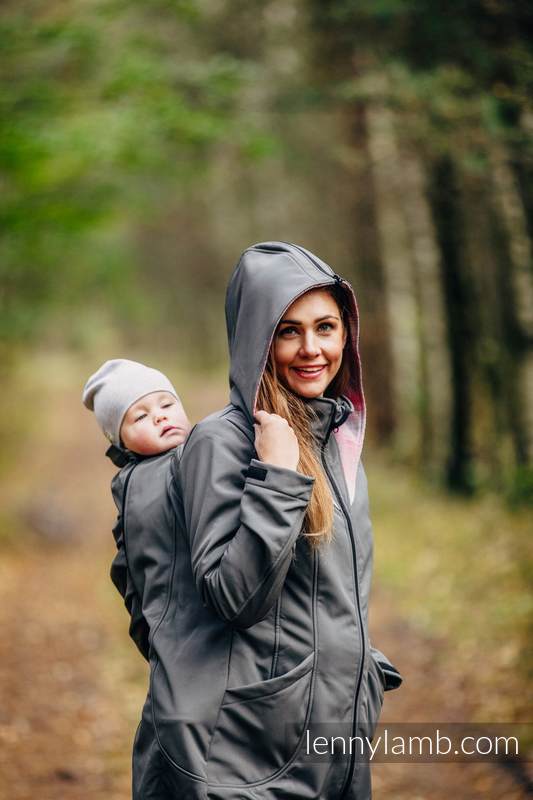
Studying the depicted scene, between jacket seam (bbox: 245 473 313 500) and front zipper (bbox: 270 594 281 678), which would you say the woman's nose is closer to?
jacket seam (bbox: 245 473 313 500)

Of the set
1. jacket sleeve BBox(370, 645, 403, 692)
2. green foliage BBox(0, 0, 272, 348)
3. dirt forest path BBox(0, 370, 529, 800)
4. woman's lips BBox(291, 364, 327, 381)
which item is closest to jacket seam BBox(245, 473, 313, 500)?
woman's lips BBox(291, 364, 327, 381)

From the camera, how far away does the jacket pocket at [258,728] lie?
2439 mm

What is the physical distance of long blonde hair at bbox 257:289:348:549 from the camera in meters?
2.53

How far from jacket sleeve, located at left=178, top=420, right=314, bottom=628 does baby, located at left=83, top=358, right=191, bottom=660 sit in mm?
189

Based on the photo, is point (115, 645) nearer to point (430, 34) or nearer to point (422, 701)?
point (422, 701)

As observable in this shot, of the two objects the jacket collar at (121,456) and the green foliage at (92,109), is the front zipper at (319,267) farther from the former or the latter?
the green foliage at (92,109)

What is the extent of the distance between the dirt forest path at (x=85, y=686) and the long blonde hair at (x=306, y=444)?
316 centimetres

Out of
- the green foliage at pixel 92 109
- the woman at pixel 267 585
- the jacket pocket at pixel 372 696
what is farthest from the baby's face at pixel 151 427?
the green foliage at pixel 92 109

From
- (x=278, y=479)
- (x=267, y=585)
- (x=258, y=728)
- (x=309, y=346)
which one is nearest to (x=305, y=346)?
(x=309, y=346)

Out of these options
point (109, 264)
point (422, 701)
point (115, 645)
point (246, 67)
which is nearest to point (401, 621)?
point (422, 701)

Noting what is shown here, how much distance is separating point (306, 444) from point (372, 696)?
35.1 inches

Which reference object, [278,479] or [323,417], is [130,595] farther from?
[323,417]

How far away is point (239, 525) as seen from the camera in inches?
95.3

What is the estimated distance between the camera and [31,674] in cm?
709
